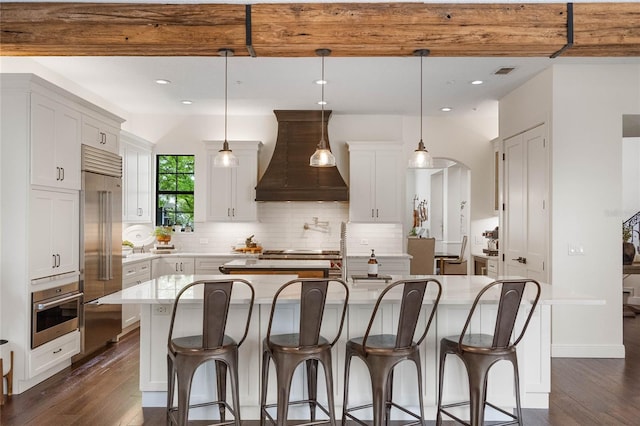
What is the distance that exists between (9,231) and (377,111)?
484 centimetres

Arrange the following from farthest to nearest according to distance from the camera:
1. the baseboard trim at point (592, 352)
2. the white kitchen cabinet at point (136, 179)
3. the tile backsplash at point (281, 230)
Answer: the tile backsplash at point (281, 230), the white kitchen cabinet at point (136, 179), the baseboard trim at point (592, 352)

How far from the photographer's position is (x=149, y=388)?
3344 millimetres

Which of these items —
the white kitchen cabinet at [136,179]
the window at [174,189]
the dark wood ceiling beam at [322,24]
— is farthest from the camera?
the window at [174,189]

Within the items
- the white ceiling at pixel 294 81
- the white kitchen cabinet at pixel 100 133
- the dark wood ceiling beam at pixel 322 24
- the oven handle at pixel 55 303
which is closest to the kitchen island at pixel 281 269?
the oven handle at pixel 55 303

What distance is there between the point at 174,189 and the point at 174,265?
137 centimetres

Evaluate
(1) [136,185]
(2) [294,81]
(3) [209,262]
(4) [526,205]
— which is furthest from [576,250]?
(1) [136,185]

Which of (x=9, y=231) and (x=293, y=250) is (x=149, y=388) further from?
(x=293, y=250)

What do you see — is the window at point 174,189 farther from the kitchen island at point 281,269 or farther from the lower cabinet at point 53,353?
the lower cabinet at point 53,353

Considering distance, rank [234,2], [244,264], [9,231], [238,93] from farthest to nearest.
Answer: [238,93] < [244,264] < [9,231] < [234,2]

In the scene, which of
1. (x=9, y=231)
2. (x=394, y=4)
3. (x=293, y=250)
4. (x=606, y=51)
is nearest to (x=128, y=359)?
(x=9, y=231)

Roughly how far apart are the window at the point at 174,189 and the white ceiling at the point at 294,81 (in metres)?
0.83

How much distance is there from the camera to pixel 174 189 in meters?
7.36

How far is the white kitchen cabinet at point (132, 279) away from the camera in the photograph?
17.9 ft

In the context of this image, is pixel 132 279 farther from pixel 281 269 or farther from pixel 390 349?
pixel 390 349
